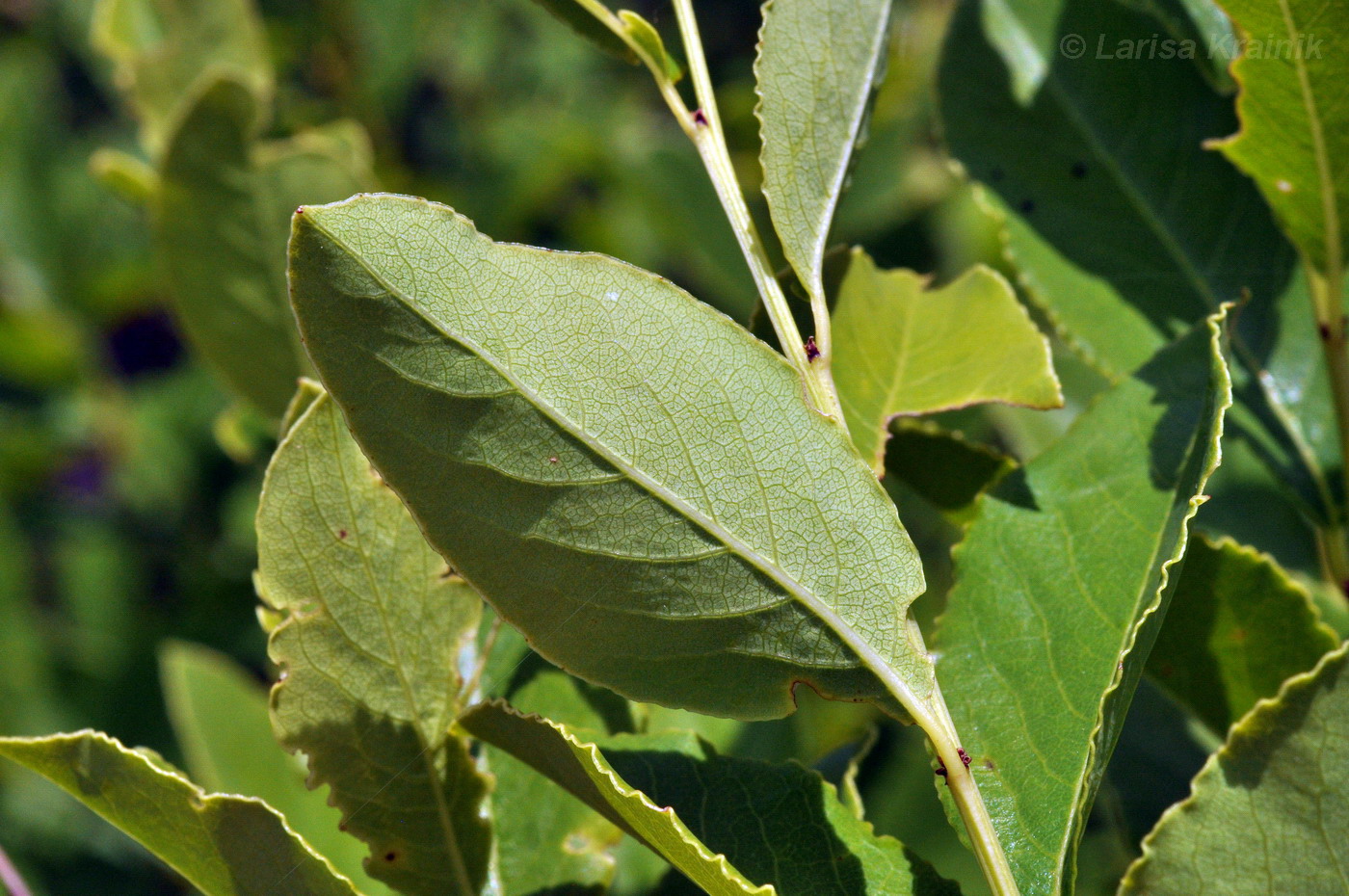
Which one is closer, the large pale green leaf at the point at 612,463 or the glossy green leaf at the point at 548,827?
the large pale green leaf at the point at 612,463

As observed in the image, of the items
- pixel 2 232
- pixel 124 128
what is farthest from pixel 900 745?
pixel 124 128

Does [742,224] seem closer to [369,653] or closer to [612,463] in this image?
[612,463]

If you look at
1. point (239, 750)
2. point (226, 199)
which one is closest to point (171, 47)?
point (226, 199)

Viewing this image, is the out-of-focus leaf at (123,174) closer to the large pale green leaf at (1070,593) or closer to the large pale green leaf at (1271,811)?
the large pale green leaf at (1070,593)

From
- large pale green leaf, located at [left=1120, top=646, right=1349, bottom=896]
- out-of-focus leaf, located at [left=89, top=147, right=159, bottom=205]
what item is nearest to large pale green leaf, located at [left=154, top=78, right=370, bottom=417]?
out-of-focus leaf, located at [left=89, top=147, right=159, bottom=205]

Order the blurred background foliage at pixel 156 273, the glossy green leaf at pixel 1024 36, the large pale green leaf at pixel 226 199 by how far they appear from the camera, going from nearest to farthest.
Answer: the glossy green leaf at pixel 1024 36, the large pale green leaf at pixel 226 199, the blurred background foliage at pixel 156 273

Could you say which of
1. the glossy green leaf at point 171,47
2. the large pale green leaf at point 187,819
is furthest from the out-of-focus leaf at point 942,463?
the glossy green leaf at point 171,47

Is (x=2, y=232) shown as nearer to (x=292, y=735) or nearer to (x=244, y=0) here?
(x=244, y=0)
